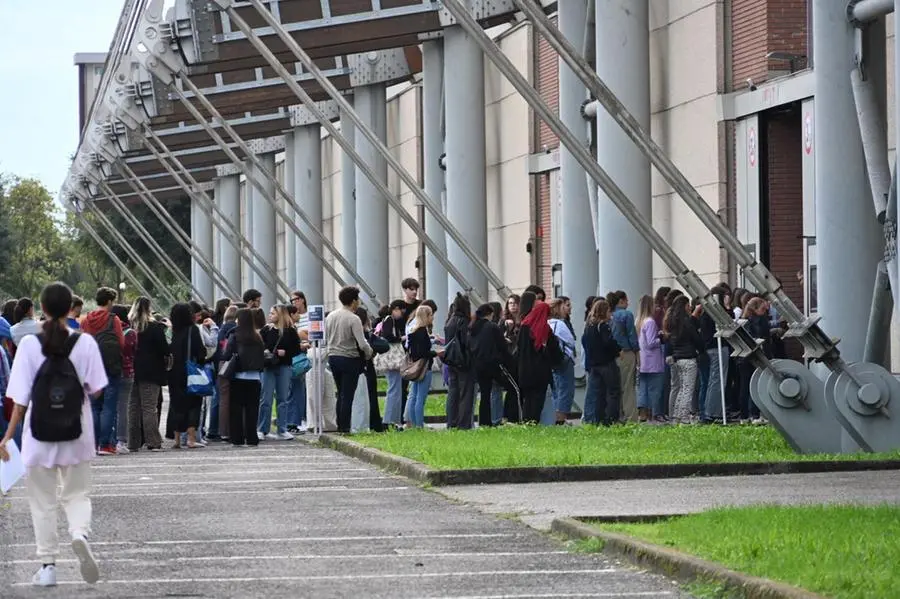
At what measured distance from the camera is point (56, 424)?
38.1ft

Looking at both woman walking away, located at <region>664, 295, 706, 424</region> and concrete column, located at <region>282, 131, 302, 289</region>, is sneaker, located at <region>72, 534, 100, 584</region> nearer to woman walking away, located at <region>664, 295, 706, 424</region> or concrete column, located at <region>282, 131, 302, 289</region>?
woman walking away, located at <region>664, 295, 706, 424</region>

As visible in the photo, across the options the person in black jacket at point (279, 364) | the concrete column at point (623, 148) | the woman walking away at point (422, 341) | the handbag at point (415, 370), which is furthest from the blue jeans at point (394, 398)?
the concrete column at point (623, 148)

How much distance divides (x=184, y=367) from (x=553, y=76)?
1621 centimetres

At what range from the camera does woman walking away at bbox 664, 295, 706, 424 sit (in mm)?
27109

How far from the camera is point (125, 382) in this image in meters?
25.0

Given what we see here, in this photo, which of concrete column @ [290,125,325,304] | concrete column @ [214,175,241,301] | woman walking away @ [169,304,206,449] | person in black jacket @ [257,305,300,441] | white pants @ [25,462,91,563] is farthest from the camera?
concrete column @ [214,175,241,301]

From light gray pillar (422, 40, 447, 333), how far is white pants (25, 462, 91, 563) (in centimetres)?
2931

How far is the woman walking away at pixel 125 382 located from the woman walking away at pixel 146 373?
0.06m

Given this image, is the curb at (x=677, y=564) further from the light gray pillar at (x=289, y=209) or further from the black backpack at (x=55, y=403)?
the light gray pillar at (x=289, y=209)

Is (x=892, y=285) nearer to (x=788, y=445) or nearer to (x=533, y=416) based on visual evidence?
(x=788, y=445)

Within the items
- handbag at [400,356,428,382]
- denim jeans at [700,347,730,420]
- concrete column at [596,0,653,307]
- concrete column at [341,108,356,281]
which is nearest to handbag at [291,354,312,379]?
handbag at [400,356,428,382]

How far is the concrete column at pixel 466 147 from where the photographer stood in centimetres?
3869

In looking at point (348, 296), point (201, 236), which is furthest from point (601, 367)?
point (201, 236)

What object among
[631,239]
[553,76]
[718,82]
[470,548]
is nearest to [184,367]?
[631,239]
